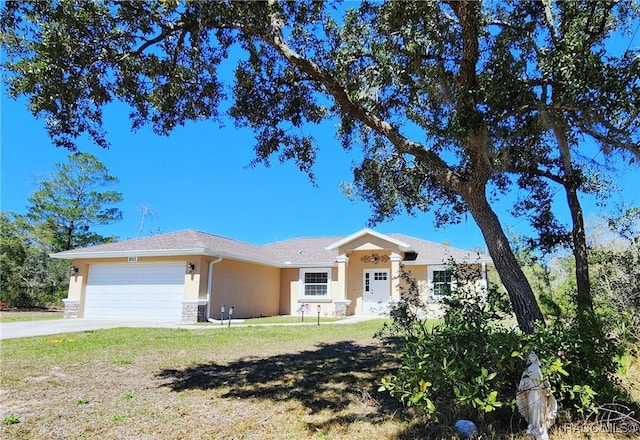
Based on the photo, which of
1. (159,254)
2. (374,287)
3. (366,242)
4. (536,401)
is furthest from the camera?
(374,287)

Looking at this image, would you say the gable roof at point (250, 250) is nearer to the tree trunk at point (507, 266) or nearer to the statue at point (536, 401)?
the tree trunk at point (507, 266)

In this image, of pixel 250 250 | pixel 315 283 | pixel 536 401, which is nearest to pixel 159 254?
pixel 250 250

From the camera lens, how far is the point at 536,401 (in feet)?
11.5

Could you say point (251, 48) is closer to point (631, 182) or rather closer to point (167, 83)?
point (167, 83)

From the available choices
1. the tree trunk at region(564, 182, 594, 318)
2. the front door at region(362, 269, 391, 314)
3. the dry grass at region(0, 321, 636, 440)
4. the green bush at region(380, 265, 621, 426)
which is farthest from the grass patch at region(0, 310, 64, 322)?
the tree trunk at region(564, 182, 594, 318)

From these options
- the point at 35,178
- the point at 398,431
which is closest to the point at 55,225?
the point at 35,178

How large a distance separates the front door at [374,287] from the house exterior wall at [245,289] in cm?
447

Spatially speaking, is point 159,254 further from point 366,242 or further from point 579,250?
point 579,250

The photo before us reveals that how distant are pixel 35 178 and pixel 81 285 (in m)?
14.1

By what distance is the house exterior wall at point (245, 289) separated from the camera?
52.3 feet

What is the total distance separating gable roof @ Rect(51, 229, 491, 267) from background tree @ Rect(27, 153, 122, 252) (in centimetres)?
1000

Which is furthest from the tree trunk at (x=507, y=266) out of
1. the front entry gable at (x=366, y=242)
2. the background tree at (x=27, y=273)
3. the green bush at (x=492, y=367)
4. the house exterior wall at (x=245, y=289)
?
the background tree at (x=27, y=273)

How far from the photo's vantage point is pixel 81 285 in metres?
16.5

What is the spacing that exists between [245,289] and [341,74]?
13.3 meters
